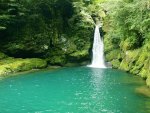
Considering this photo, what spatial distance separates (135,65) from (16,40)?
1952 cm

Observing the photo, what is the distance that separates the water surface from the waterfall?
10775 mm

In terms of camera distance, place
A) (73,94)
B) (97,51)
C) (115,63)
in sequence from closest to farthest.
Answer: (73,94), (115,63), (97,51)

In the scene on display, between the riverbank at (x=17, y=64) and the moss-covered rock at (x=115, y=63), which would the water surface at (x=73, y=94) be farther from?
the moss-covered rock at (x=115, y=63)

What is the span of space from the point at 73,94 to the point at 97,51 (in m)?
25.6

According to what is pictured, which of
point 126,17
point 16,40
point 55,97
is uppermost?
point 126,17

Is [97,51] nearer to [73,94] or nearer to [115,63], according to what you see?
[115,63]

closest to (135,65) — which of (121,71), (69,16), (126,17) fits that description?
(121,71)

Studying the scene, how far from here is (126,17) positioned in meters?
43.2

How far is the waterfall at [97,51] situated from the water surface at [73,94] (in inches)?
424

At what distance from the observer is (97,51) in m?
55.2

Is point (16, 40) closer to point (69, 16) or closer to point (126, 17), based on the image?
point (69, 16)

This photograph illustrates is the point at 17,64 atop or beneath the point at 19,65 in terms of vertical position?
atop

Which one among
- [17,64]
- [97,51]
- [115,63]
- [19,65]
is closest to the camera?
[19,65]


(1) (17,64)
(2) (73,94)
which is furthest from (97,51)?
(2) (73,94)
